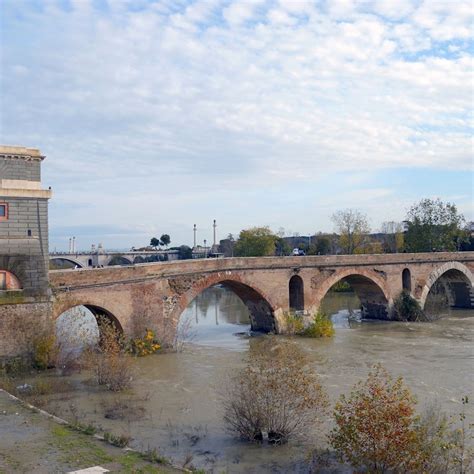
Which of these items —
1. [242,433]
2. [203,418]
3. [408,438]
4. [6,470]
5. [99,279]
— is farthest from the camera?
[99,279]

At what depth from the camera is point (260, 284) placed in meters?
22.8

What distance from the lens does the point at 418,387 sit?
14.3 m

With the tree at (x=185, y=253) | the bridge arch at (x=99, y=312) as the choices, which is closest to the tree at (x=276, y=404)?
the bridge arch at (x=99, y=312)

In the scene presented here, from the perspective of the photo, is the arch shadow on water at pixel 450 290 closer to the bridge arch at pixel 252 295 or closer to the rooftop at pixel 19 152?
the bridge arch at pixel 252 295

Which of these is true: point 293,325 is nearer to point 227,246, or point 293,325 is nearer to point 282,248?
point 282,248

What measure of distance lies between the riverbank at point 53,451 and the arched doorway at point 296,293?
52.1 ft

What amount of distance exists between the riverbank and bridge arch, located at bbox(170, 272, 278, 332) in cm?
1099

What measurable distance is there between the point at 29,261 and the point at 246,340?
9.81 m

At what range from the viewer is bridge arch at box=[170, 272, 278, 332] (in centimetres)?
2069

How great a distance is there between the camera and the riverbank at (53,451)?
23.7ft

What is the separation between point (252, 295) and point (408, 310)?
8.69 m

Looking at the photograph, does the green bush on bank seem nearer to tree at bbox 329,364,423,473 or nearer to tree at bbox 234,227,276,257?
tree at bbox 329,364,423,473

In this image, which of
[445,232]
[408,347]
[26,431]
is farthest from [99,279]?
[445,232]

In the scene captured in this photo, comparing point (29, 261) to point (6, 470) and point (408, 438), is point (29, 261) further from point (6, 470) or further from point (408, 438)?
point (408, 438)
